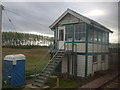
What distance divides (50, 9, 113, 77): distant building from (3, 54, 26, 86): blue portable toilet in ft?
13.9

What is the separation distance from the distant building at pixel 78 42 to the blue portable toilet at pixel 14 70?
4233 millimetres

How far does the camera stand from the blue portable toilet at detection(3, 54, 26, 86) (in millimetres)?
9133

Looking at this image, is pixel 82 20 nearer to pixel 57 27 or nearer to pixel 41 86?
pixel 57 27

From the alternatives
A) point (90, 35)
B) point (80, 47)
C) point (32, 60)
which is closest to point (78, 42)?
point (80, 47)

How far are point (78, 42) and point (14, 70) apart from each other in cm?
621

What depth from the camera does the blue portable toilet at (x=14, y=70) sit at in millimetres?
9133

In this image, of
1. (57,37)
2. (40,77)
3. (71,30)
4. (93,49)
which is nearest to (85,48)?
(93,49)

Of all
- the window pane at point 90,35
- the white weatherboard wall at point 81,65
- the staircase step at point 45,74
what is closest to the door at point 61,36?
the staircase step at point 45,74

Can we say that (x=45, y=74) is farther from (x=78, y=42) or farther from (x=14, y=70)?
(x=78, y=42)

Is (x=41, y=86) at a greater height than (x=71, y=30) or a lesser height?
lesser

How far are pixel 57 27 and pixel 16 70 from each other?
257 inches

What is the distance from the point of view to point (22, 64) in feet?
31.6

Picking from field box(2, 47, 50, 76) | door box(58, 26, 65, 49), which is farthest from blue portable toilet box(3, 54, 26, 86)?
door box(58, 26, 65, 49)

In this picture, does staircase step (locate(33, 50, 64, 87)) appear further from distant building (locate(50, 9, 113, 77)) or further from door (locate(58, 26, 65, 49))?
door (locate(58, 26, 65, 49))
